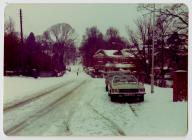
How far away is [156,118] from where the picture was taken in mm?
4113

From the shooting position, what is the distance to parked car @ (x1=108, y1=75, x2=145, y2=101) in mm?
4219

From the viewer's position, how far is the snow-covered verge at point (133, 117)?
13.4 ft

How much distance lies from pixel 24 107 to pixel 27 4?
76 centimetres

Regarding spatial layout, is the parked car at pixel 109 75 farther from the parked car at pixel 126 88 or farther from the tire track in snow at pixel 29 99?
the tire track in snow at pixel 29 99

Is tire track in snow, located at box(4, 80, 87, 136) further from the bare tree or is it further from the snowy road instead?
the bare tree

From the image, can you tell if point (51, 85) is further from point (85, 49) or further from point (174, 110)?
point (174, 110)

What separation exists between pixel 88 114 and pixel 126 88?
355 mm

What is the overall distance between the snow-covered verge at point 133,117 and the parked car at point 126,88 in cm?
6

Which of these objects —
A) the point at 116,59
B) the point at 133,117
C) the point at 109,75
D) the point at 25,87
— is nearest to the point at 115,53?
the point at 116,59

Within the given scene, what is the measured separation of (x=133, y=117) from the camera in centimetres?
413

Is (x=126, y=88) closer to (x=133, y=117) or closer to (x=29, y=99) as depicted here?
(x=133, y=117)

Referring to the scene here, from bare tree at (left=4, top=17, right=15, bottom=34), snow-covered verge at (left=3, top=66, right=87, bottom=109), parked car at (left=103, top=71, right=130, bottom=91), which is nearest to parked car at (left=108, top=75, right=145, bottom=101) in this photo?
parked car at (left=103, top=71, right=130, bottom=91)

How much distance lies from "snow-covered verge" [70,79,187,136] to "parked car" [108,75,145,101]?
6 centimetres

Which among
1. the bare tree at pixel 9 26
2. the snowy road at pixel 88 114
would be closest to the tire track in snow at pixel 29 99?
the snowy road at pixel 88 114
